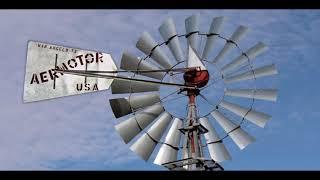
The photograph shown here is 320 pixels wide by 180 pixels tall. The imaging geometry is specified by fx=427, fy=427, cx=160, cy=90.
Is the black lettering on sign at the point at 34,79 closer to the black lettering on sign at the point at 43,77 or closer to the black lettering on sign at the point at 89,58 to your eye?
the black lettering on sign at the point at 43,77

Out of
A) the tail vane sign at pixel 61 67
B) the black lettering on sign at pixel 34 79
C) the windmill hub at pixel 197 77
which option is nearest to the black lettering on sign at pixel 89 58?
the tail vane sign at pixel 61 67

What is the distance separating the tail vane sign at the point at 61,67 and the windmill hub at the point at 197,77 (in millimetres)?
2196

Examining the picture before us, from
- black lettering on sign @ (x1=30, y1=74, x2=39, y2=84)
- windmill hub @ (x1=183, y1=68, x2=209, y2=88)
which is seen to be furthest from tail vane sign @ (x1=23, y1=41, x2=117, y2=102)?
windmill hub @ (x1=183, y1=68, x2=209, y2=88)

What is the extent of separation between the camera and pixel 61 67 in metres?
10.4

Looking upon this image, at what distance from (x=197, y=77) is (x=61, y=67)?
3.61 metres

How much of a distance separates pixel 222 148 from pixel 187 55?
2699 mm

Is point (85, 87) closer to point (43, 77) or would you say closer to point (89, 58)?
point (89, 58)

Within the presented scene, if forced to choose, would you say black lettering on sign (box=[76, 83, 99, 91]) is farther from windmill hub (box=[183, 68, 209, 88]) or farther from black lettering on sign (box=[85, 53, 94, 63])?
windmill hub (box=[183, 68, 209, 88])

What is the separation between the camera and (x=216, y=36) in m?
12.1

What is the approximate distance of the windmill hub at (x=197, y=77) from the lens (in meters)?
11.5
